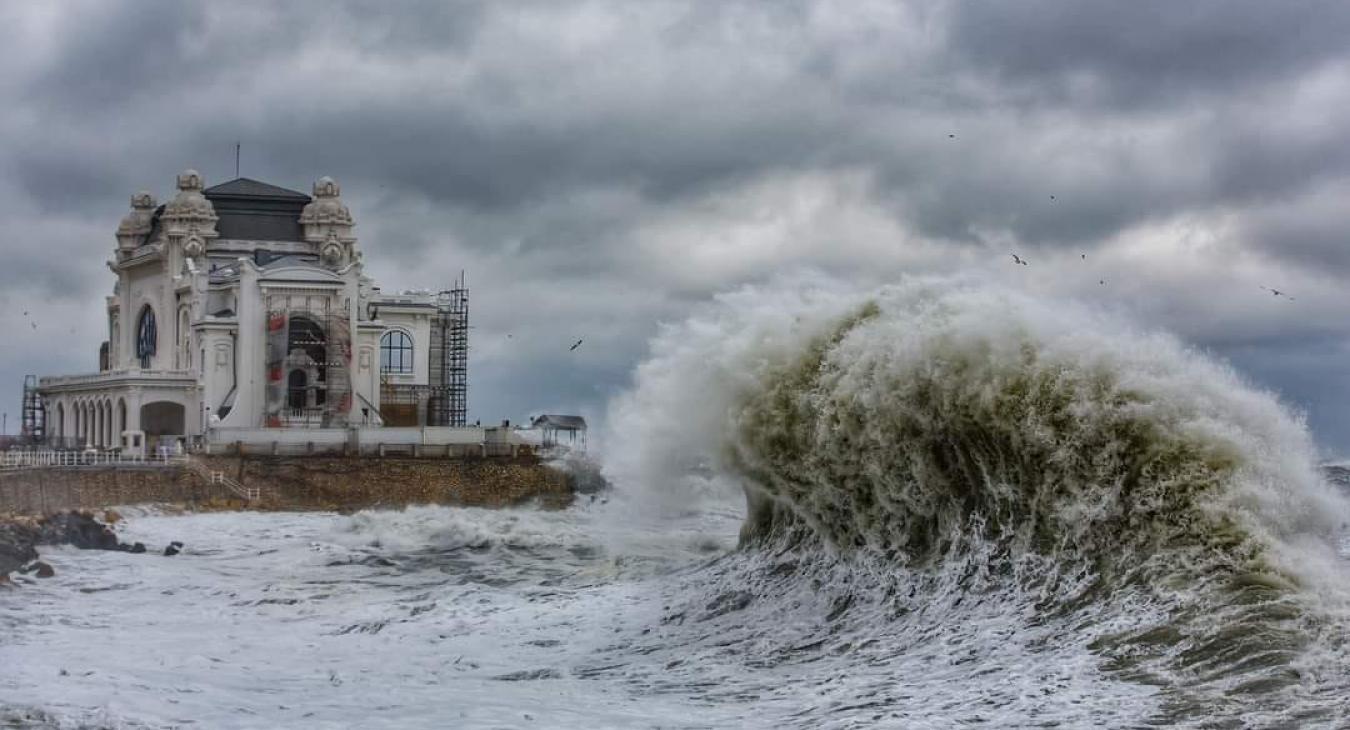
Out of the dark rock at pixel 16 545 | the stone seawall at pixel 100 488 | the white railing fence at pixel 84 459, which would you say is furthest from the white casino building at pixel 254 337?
the dark rock at pixel 16 545

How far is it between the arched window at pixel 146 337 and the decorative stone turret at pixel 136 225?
2.68 meters

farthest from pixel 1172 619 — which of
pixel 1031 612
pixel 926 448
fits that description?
pixel 926 448

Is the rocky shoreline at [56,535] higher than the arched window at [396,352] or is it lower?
lower

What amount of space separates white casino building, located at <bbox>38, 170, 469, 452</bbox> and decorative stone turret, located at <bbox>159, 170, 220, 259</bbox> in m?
0.05

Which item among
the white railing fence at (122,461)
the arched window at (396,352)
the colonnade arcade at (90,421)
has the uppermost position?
the arched window at (396,352)

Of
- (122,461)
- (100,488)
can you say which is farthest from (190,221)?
(100,488)

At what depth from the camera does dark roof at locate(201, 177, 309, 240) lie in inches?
2427

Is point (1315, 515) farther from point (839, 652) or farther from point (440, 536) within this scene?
point (440, 536)

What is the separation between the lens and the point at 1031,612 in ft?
49.9

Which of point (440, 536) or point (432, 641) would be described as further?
point (440, 536)

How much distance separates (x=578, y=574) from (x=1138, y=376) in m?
12.1

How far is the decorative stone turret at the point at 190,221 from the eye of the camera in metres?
59.2

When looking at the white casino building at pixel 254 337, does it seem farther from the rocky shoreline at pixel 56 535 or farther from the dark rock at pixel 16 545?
the dark rock at pixel 16 545

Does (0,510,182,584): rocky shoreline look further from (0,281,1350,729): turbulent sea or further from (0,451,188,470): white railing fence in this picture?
(0,451,188,470): white railing fence
